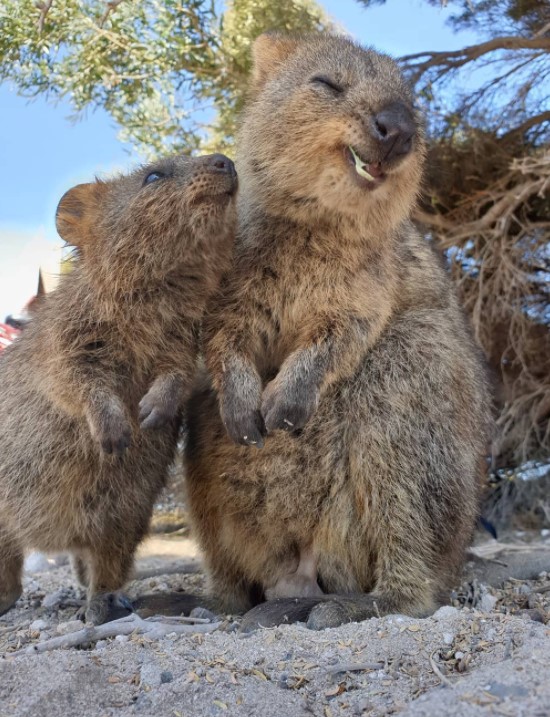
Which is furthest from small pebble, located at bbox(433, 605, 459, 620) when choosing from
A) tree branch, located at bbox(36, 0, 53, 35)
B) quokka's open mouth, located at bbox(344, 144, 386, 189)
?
tree branch, located at bbox(36, 0, 53, 35)

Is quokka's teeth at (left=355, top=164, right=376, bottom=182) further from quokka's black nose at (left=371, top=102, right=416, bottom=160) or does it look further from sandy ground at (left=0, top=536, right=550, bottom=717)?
sandy ground at (left=0, top=536, right=550, bottom=717)

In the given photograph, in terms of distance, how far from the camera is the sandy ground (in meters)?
2.11

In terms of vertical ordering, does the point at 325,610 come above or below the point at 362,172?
below

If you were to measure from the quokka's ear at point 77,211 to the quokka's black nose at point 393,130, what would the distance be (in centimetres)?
148

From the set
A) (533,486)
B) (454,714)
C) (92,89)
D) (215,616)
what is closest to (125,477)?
(215,616)

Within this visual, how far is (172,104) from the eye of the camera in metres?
8.12

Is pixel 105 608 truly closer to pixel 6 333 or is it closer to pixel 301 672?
pixel 301 672

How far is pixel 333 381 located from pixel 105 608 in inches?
59.6

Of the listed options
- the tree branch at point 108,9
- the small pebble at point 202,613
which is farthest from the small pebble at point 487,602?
the tree branch at point 108,9

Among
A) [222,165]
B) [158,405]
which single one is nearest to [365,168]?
[222,165]

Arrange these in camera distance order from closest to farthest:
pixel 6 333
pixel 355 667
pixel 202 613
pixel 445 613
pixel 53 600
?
1. pixel 355 667
2. pixel 445 613
3. pixel 202 613
4. pixel 53 600
5. pixel 6 333

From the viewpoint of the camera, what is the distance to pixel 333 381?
11.9ft

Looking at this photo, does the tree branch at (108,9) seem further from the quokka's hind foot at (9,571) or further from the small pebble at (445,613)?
the small pebble at (445,613)

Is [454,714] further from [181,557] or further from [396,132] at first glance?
[181,557]
